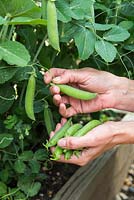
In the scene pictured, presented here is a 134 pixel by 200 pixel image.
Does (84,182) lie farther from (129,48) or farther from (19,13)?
(19,13)

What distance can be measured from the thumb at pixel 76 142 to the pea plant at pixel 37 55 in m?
0.10

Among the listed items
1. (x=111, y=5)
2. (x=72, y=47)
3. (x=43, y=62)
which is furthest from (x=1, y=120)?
(x=111, y=5)

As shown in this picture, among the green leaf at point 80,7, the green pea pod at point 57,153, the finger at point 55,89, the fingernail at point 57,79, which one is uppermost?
the green leaf at point 80,7

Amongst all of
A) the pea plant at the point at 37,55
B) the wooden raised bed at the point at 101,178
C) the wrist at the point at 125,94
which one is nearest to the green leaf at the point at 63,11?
the pea plant at the point at 37,55

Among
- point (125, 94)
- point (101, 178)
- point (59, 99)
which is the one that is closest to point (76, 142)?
point (59, 99)

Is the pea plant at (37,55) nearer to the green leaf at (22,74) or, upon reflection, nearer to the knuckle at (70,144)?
the green leaf at (22,74)

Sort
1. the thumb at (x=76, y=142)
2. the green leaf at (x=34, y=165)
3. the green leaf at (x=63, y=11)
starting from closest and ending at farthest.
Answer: the green leaf at (x=63, y=11)
the thumb at (x=76, y=142)
the green leaf at (x=34, y=165)

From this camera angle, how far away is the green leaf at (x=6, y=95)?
1148 mm

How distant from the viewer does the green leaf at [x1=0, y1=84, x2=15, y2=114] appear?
1148 millimetres

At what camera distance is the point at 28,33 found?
1188mm

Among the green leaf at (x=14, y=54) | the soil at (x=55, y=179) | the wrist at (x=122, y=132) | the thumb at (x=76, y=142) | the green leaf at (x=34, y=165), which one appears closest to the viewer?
the green leaf at (x=14, y=54)

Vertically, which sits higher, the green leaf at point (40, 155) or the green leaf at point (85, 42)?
the green leaf at point (85, 42)

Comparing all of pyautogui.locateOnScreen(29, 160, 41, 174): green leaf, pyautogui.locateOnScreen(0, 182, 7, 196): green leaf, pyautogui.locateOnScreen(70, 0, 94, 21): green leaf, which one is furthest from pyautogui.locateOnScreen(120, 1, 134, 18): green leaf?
pyautogui.locateOnScreen(0, 182, 7, 196): green leaf

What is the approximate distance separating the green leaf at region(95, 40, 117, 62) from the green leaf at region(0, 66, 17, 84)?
0.22 m
